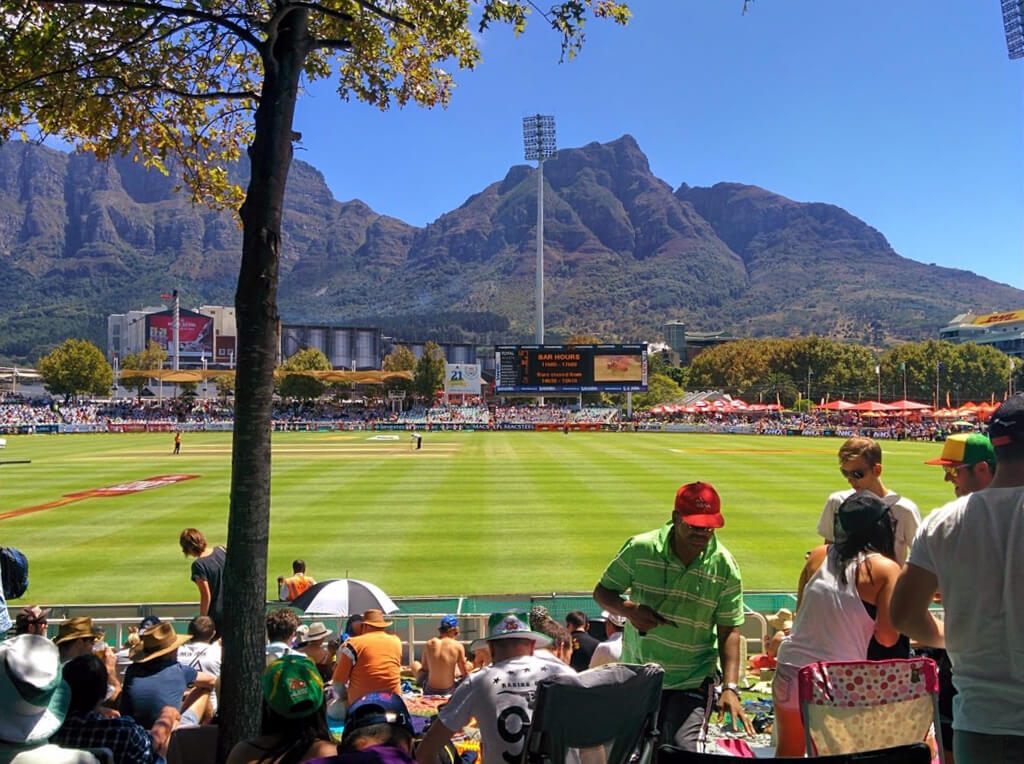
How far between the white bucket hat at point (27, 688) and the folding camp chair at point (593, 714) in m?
2.02

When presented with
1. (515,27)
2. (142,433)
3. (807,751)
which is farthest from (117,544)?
(142,433)

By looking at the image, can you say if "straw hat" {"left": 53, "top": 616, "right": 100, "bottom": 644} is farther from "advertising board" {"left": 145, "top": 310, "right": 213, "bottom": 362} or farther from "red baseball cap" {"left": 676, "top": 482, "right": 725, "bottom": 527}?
"advertising board" {"left": 145, "top": 310, "right": 213, "bottom": 362}

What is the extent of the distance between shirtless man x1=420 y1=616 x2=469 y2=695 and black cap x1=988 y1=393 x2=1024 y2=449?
18.5ft

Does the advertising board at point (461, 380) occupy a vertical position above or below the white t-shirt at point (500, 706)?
above

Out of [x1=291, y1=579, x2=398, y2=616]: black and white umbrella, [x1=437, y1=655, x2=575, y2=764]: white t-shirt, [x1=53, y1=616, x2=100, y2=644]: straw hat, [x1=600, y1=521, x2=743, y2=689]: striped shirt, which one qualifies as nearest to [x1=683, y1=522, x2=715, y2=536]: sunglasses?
[x1=600, y1=521, x2=743, y2=689]: striped shirt

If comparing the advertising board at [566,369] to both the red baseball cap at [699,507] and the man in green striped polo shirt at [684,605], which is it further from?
the red baseball cap at [699,507]

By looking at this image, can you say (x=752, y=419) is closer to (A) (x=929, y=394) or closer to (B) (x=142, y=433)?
(A) (x=929, y=394)

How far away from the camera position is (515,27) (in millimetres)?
5797

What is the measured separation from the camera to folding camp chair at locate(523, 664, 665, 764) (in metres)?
A: 3.32

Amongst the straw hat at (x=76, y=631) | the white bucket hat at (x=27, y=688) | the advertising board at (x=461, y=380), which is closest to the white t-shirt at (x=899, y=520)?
the white bucket hat at (x=27, y=688)

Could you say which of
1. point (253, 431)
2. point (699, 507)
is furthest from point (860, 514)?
point (253, 431)

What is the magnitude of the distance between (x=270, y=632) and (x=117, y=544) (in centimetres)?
1312

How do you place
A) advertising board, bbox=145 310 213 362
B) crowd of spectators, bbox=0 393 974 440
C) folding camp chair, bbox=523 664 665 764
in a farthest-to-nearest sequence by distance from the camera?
1. advertising board, bbox=145 310 213 362
2. crowd of spectators, bbox=0 393 974 440
3. folding camp chair, bbox=523 664 665 764

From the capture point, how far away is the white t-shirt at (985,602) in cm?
281
